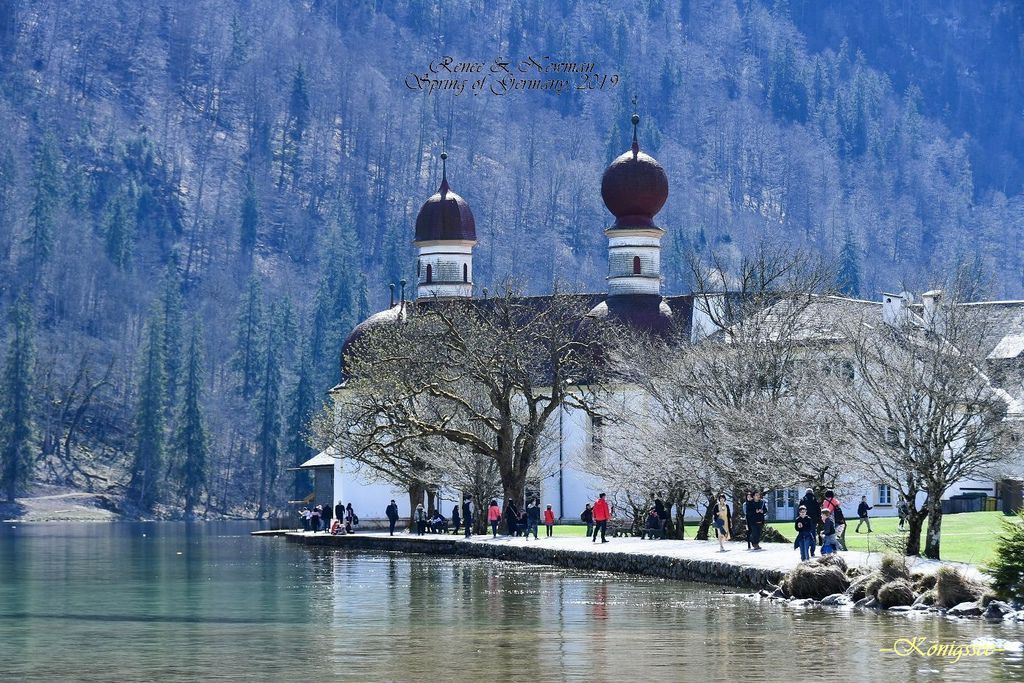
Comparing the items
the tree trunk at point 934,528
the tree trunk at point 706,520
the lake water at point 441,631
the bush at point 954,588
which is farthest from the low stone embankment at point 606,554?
the bush at point 954,588

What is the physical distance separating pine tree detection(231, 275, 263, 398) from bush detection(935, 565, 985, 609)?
131300mm

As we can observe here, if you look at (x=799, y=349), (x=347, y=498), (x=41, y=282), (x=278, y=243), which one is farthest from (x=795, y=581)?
(x=278, y=243)

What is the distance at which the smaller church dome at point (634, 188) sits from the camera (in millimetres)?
86250

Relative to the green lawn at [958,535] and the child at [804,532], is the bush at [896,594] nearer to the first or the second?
the green lawn at [958,535]

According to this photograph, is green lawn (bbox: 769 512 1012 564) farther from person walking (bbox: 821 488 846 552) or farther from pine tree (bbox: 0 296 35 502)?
pine tree (bbox: 0 296 35 502)

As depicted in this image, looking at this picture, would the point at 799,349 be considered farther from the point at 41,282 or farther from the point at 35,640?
the point at 41,282

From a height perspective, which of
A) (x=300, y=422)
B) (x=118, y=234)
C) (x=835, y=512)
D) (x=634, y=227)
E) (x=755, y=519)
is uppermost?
(x=118, y=234)

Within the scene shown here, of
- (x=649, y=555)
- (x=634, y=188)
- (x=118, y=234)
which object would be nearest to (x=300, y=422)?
(x=118, y=234)

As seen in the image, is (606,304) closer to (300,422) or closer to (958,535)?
(958,535)

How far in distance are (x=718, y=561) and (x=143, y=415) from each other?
101m

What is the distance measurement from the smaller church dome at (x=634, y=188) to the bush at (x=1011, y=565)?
57644mm

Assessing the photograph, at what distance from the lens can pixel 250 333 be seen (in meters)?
161

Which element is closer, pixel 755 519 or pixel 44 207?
pixel 755 519

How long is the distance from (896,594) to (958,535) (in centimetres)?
1842
